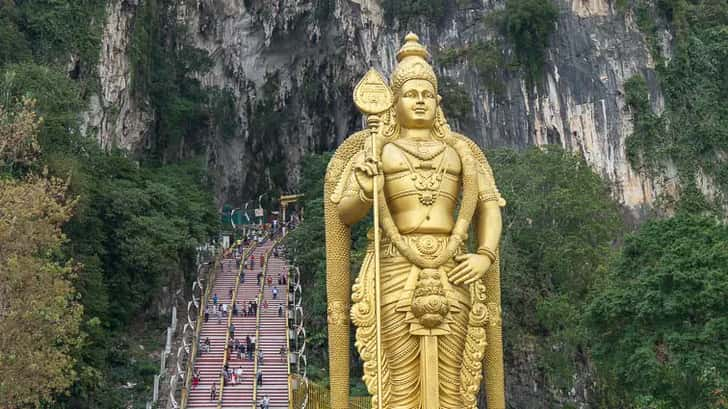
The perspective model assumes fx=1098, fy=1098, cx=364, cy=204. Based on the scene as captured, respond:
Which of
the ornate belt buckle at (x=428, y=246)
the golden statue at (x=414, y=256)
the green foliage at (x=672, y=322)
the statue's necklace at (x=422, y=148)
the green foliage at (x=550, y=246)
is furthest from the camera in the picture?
the green foliage at (x=550, y=246)

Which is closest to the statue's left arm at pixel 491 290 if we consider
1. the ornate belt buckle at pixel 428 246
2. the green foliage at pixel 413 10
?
the ornate belt buckle at pixel 428 246

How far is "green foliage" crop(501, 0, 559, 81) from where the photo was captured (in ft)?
84.8

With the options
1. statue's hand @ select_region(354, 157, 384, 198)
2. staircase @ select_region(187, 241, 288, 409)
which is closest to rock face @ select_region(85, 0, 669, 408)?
staircase @ select_region(187, 241, 288, 409)

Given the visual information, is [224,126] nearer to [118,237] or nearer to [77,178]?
[118,237]

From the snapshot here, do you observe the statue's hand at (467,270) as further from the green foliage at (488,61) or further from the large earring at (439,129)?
the green foliage at (488,61)

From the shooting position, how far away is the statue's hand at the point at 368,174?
25.8ft

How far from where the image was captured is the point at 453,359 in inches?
318

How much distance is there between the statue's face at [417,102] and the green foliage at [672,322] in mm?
4873

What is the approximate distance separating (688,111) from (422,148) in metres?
18.7

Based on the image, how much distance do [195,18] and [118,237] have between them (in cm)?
1300

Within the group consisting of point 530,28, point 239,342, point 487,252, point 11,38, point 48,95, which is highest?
point 530,28

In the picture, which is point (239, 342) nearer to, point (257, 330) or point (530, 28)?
point (257, 330)

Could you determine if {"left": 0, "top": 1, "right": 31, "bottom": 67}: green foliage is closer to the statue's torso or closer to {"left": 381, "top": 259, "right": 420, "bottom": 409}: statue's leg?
the statue's torso

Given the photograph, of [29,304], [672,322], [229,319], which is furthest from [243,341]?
[672,322]
